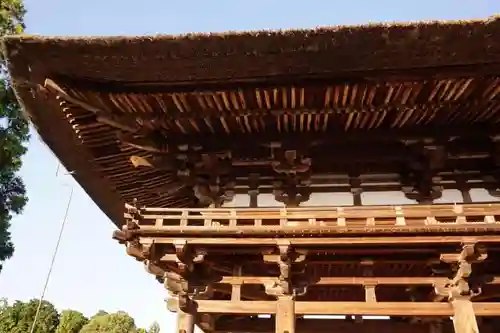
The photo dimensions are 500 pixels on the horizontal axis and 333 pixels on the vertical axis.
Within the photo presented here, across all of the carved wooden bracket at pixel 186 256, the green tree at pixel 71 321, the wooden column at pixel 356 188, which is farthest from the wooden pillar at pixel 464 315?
the green tree at pixel 71 321

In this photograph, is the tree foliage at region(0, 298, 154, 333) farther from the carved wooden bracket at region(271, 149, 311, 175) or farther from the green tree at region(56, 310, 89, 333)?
the carved wooden bracket at region(271, 149, 311, 175)

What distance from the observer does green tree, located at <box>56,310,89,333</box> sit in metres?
36.5

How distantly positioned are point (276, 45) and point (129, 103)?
2492 mm

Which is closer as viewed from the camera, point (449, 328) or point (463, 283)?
point (463, 283)

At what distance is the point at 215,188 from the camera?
7078mm

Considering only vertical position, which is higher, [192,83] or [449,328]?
[192,83]

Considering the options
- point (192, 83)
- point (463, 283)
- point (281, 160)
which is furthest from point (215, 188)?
point (463, 283)

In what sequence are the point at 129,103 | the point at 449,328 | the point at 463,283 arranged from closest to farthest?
the point at 463,283 < the point at 129,103 < the point at 449,328

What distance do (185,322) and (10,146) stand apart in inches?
597

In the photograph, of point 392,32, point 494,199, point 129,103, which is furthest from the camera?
point 494,199

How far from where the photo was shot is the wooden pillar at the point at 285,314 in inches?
221

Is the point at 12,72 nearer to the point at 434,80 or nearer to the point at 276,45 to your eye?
the point at 276,45

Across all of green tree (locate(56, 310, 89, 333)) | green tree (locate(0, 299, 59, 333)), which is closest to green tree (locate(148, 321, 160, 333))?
green tree (locate(56, 310, 89, 333))

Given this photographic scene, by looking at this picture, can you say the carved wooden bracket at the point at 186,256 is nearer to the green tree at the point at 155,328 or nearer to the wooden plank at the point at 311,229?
the wooden plank at the point at 311,229
